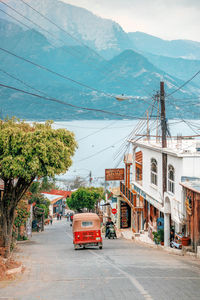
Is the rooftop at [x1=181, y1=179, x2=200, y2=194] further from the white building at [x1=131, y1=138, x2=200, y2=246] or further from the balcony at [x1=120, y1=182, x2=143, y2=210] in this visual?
the balcony at [x1=120, y1=182, x2=143, y2=210]

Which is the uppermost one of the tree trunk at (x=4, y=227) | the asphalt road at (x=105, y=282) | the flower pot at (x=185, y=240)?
the tree trunk at (x=4, y=227)

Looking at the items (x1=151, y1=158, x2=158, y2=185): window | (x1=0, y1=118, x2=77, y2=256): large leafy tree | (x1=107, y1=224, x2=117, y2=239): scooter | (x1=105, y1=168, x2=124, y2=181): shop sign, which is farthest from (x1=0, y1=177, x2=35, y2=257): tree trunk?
(x1=105, y1=168, x2=124, y2=181): shop sign

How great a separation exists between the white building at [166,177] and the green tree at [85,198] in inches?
1100

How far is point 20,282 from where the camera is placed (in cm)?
1064

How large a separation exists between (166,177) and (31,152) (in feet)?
46.7

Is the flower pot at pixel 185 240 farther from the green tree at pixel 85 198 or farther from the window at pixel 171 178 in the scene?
the green tree at pixel 85 198

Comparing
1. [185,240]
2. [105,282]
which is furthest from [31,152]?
[185,240]

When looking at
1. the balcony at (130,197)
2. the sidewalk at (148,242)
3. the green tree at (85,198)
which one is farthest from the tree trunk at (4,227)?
the green tree at (85,198)

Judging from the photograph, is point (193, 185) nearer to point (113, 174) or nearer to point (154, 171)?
point (154, 171)

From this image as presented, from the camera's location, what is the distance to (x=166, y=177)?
81.8 ft

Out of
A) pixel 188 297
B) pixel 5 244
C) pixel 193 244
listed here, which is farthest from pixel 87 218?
pixel 188 297

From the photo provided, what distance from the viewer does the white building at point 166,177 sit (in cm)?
2145

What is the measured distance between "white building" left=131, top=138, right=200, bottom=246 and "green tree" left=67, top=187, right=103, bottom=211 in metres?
27.9

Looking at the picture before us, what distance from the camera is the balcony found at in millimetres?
35750
